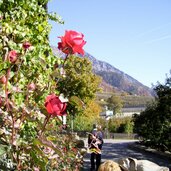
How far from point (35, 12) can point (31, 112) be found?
15.4ft

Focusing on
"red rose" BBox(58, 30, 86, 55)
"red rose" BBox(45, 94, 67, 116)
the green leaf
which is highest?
"red rose" BBox(58, 30, 86, 55)

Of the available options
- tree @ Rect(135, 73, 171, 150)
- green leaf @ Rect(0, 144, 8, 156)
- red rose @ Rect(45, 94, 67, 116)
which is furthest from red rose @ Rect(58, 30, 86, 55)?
tree @ Rect(135, 73, 171, 150)

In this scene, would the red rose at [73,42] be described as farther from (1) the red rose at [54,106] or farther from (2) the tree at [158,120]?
(2) the tree at [158,120]

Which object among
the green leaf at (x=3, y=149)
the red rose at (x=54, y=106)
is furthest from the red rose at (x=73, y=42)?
the green leaf at (x=3, y=149)

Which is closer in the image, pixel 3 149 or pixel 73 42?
pixel 3 149

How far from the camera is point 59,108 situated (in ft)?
6.22

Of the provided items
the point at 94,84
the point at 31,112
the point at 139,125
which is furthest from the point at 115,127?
the point at 31,112

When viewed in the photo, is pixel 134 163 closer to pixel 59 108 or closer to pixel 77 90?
pixel 59 108

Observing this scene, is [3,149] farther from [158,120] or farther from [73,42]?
[158,120]

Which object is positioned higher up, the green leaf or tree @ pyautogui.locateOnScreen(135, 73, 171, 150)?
tree @ pyautogui.locateOnScreen(135, 73, 171, 150)

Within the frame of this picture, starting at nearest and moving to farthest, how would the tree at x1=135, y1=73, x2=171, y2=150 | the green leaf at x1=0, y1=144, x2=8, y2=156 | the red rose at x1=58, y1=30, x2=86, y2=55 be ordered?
the green leaf at x1=0, y1=144, x2=8, y2=156, the red rose at x1=58, y1=30, x2=86, y2=55, the tree at x1=135, y1=73, x2=171, y2=150

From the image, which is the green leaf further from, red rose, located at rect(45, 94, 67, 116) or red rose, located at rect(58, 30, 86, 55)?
red rose, located at rect(58, 30, 86, 55)

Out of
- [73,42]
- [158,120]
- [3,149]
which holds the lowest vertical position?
[3,149]

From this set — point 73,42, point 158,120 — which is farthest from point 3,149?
point 158,120
